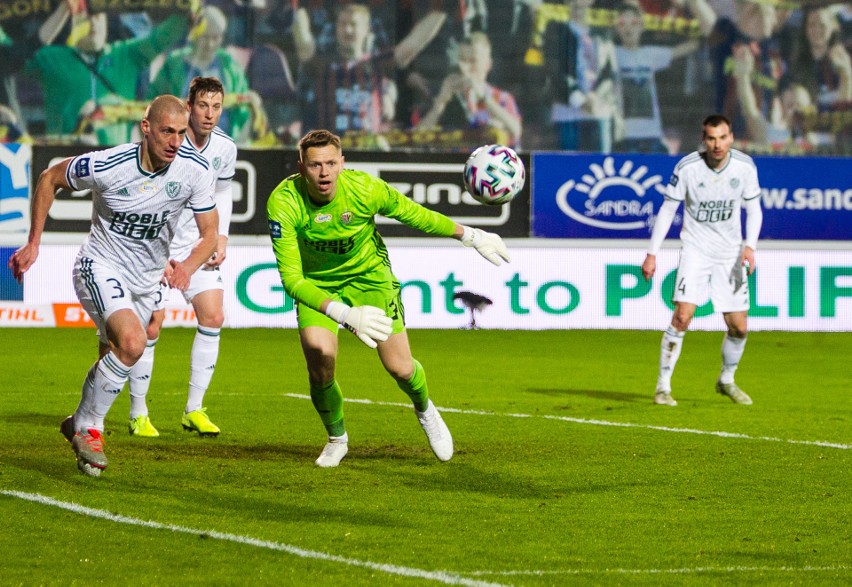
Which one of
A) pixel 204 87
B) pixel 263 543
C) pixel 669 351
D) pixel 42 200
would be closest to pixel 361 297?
pixel 42 200

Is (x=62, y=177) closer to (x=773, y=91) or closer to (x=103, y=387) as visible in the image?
(x=103, y=387)

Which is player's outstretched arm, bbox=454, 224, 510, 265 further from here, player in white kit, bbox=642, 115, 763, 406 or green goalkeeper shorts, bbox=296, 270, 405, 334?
player in white kit, bbox=642, 115, 763, 406

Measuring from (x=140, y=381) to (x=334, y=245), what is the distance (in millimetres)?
2073

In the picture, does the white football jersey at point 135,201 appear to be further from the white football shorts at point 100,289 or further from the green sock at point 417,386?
the green sock at point 417,386

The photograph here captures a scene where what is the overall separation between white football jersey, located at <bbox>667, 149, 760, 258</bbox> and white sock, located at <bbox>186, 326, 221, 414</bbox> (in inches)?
169

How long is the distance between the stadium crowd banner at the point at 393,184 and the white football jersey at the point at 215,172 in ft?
28.9

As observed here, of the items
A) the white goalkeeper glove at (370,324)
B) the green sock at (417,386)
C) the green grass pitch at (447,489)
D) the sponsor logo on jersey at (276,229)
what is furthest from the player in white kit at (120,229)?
the green sock at (417,386)

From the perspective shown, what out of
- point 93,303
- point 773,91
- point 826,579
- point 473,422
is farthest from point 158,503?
point 773,91

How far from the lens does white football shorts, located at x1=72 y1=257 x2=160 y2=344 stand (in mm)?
7633

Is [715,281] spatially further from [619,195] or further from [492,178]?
[619,195]

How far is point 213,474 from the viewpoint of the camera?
25.3ft

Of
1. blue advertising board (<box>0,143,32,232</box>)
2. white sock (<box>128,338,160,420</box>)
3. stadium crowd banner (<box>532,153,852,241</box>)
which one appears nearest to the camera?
white sock (<box>128,338,160,420</box>)

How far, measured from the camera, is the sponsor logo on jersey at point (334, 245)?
7836 millimetres

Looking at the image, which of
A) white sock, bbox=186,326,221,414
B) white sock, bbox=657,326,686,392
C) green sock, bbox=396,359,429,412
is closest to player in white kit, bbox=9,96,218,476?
green sock, bbox=396,359,429,412
